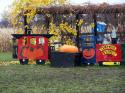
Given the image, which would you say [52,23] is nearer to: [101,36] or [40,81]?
[101,36]

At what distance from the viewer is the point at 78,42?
2178 centimetres

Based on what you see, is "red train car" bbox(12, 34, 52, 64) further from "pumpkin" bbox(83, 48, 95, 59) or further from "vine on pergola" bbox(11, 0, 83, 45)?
"pumpkin" bbox(83, 48, 95, 59)

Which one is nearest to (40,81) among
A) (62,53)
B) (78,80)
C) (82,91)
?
(78,80)

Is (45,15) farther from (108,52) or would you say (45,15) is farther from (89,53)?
(108,52)

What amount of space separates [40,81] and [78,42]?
359 inches

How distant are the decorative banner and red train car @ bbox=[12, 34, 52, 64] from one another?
246cm

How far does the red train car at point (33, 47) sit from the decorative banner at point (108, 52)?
2.46m

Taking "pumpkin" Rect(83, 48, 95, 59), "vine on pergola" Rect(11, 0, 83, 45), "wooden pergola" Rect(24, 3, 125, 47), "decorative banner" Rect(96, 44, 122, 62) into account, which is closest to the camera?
"decorative banner" Rect(96, 44, 122, 62)

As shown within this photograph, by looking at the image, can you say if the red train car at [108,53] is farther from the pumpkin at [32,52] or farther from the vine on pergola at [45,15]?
the pumpkin at [32,52]

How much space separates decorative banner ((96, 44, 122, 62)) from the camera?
19844 millimetres

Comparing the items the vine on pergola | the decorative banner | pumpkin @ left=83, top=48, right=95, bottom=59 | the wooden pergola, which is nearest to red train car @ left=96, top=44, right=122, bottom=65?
the decorative banner

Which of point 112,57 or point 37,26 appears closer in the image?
point 112,57

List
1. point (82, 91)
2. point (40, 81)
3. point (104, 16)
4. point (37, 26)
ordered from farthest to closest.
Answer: point (37, 26) → point (104, 16) → point (40, 81) → point (82, 91)

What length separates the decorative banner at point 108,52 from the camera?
19844 mm
